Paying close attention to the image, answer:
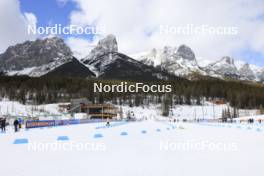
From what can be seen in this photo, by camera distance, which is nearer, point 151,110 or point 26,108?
point 26,108

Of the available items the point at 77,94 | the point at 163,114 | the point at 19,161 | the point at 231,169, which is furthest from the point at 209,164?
the point at 77,94

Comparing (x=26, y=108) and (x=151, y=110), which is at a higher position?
(x=26, y=108)

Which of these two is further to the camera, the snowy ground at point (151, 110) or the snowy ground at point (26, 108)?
the snowy ground at point (151, 110)

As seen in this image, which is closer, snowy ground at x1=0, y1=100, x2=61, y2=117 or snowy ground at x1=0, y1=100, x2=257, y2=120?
snowy ground at x1=0, y1=100, x2=61, y2=117

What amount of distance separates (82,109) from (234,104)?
92.0m

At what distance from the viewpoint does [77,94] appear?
19700 cm

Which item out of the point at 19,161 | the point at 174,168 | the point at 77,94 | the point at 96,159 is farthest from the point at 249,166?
the point at 77,94

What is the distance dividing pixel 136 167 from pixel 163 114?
16461 centimetres

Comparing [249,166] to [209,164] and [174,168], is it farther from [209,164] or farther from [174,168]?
[174,168]

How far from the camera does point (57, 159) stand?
11609 millimetres

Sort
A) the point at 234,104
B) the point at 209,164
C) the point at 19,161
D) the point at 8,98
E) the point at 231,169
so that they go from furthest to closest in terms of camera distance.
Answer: the point at 234,104
the point at 8,98
the point at 19,161
the point at 209,164
the point at 231,169

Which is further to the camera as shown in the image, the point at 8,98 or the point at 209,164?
the point at 8,98

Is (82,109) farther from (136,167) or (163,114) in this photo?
(136,167)

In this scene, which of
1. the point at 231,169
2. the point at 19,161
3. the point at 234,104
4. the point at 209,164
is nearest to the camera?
the point at 231,169
